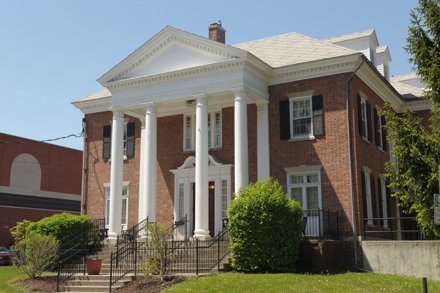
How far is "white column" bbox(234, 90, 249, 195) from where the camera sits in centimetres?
2055

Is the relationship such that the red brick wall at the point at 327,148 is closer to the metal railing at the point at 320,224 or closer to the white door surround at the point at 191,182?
the metal railing at the point at 320,224

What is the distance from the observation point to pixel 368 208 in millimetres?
22453

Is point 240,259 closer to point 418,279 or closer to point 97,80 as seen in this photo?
point 418,279

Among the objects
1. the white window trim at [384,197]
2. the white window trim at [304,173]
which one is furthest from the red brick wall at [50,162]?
the white window trim at [384,197]

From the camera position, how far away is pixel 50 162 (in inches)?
1945

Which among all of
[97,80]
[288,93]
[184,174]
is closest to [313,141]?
[288,93]

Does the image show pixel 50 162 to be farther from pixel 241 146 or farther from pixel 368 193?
pixel 368 193

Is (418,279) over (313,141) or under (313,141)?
under

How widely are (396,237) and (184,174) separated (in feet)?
33.9

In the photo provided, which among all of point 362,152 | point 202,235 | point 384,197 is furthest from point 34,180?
point 362,152

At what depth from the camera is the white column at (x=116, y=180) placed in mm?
23281

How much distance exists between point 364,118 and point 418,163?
20.0 ft

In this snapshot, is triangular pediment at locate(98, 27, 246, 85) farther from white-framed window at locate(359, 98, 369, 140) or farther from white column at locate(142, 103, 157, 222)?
white-framed window at locate(359, 98, 369, 140)

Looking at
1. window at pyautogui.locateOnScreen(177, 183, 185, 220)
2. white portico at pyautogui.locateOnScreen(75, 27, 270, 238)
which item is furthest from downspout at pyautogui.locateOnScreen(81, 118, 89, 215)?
window at pyautogui.locateOnScreen(177, 183, 185, 220)
